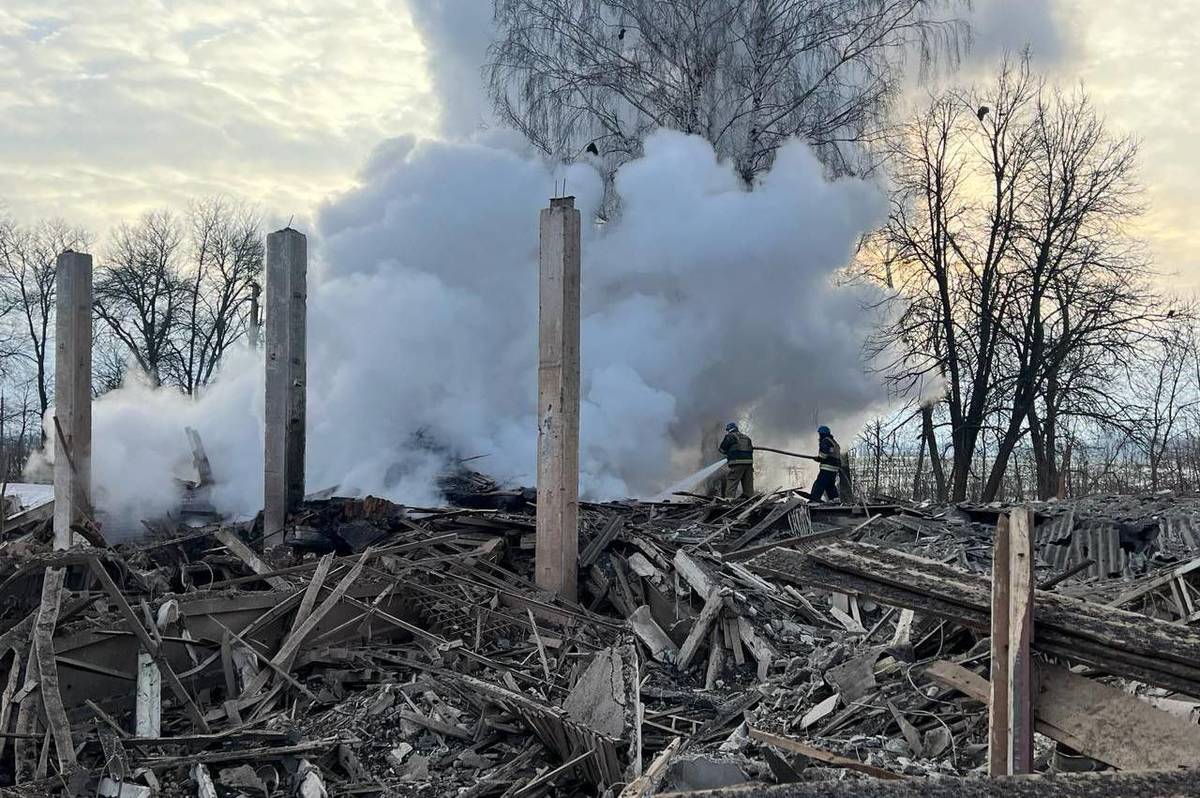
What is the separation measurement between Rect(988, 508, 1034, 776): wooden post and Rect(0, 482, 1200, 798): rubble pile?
9 cm

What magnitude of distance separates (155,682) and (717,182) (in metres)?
12.7

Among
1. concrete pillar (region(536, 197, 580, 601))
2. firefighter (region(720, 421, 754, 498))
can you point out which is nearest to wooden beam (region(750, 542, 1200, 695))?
concrete pillar (region(536, 197, 580, 601))

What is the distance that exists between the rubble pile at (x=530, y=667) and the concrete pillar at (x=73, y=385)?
1026 mm

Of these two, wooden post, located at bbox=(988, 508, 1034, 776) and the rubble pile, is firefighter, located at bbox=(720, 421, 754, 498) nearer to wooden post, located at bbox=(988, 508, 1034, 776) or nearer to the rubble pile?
the rubble pile

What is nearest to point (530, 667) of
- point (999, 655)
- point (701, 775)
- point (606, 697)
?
point (606, 697)

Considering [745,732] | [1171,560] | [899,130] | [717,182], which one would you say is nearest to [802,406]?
[717,182]

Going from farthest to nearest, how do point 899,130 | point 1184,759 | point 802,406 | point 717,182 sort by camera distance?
point 899,130, point 802,406, point 717,182, point 1184,759

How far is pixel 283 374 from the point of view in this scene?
A: 930cm

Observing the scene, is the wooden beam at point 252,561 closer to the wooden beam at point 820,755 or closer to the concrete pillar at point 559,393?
the concrete pillar at point 559,393

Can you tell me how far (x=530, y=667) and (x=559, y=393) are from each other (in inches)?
83.0

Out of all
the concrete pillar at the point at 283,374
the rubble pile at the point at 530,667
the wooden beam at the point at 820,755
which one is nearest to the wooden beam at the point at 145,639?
the rubble pile at the point at 530,667

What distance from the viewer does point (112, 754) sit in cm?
466

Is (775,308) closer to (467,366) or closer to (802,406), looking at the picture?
(802,406)

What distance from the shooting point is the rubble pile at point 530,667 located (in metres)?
3.19
